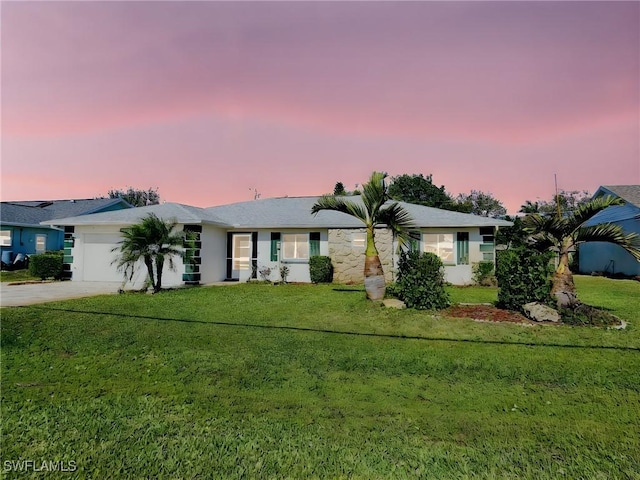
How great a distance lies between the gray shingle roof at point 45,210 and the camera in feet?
77.8

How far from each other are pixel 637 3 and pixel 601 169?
1336cm

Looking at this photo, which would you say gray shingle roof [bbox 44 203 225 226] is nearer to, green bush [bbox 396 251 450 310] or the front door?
the front door

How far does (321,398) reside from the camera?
4.16m

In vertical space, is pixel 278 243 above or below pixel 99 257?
above

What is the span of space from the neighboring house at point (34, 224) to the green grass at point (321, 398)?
1852 cm

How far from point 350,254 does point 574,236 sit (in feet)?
30.8

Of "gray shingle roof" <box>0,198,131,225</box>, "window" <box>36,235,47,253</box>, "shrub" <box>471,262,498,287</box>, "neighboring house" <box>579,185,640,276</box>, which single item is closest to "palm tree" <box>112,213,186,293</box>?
"shrub" <box>471,262,498,287</box>

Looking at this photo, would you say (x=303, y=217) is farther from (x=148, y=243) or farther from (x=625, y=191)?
(x=625, y=191)

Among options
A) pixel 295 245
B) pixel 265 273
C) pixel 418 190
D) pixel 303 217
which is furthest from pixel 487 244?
pixel 418 190

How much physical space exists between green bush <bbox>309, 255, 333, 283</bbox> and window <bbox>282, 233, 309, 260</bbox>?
1012mm

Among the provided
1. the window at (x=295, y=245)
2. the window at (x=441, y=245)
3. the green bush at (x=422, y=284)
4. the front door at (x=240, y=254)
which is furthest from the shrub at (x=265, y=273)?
the green bush at (x=422, y=284)

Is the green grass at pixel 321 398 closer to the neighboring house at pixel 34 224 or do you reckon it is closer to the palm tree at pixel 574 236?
the palm tree at pixel 574 236

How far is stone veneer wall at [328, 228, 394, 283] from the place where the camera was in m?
16.6

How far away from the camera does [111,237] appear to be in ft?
55.8
